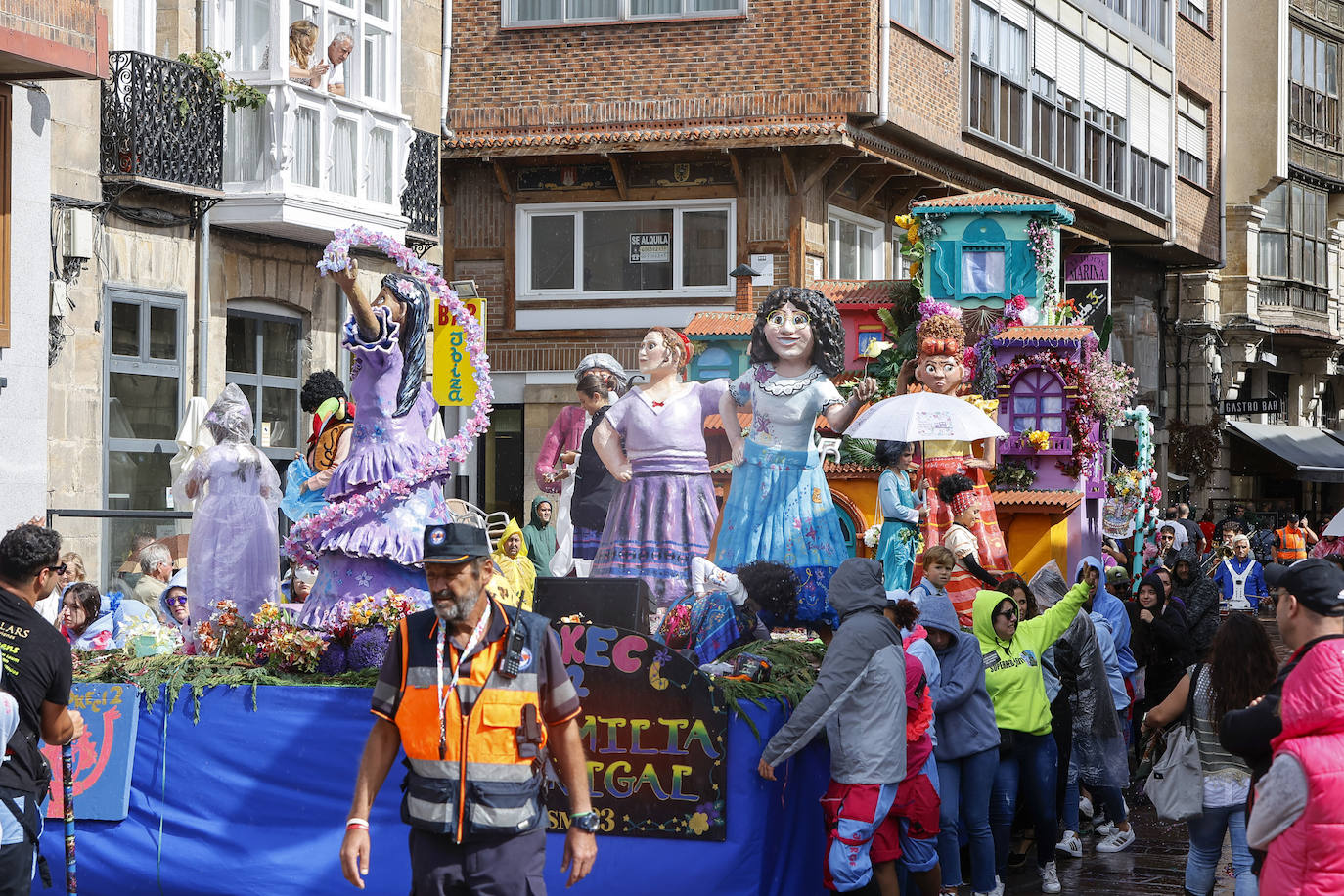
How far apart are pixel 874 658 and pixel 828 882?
0.89m

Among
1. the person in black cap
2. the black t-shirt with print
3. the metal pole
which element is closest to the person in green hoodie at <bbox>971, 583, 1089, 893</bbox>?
the person in black cap

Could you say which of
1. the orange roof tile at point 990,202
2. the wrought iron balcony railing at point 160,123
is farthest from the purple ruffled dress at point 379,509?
the orange roof tile at point 990,202

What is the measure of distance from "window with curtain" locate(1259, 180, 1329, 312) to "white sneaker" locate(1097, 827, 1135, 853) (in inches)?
1188

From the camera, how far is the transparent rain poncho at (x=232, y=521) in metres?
9.85

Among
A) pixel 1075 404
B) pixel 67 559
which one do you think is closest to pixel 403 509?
pixel 67 559

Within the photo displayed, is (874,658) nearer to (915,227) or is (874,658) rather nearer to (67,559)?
(67,559)

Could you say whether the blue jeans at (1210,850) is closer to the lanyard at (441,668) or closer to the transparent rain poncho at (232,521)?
the lanyard at (441,668)

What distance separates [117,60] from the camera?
1620 centimetres

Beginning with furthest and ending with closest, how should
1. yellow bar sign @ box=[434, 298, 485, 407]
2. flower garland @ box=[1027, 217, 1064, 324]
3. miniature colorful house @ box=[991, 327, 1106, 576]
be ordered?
flower garland @ box=[1027, 217, 1064, 324] < miniature colorful house @ box=[991, 327, 1106, 576] < yellow bar sign @ box=[434, 298, 485, 407]

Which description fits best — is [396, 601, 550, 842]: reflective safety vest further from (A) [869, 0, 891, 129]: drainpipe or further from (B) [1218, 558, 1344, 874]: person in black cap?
(A) [869, 0, 891, 129]: drainpipe

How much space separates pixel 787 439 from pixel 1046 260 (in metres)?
7.88

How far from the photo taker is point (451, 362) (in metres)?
11.4

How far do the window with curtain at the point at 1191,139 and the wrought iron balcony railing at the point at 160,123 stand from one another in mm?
20658

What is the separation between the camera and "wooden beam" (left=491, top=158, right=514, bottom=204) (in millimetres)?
23719
